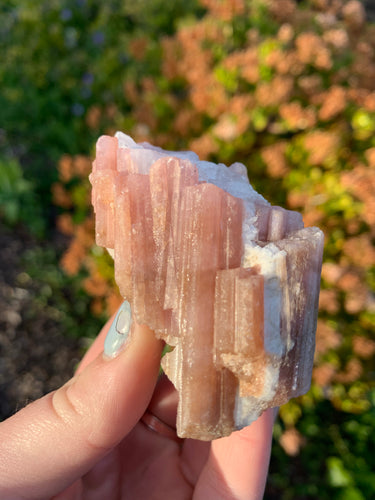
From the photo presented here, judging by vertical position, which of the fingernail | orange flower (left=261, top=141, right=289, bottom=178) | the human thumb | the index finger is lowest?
the index finger

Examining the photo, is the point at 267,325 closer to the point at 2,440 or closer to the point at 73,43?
the point at 2,440

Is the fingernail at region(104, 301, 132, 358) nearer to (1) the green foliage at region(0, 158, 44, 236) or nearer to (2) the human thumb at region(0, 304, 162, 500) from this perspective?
(2) the human thumb at region(0, 304, 162, 500)

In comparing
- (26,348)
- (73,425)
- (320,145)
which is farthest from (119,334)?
(26,348)

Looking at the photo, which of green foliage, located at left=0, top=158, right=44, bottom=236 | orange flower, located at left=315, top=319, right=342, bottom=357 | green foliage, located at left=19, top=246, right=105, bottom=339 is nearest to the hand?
orange flower, located at left=315, top=319, right=342, bottom=357

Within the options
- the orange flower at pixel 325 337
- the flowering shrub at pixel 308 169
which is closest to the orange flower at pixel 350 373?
the flowering shrub at pixel 308 169

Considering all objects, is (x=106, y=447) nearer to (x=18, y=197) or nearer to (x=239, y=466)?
(x=239, y=466)

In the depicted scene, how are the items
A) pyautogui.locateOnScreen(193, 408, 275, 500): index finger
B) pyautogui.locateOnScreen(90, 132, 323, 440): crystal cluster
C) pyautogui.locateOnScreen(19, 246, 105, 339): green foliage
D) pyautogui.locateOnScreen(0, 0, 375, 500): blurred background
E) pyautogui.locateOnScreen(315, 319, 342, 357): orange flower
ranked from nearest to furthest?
pyautogui.locateOnScreen(90, 132, 323, 440): crystal cluster → pyautogui.locateOnScreen(193, 408, 275, 500): index finger → pyautogui.locateOnScreen(315, 319, 342, 357): orange flower → pyautogui.locateOnScreen(0, 0, 375, 500): blurred background → pyautogui.locateOnScreen(19, 246, 105, 339): green foliage

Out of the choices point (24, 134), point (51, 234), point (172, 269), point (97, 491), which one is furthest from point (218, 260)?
point (24, 134)
